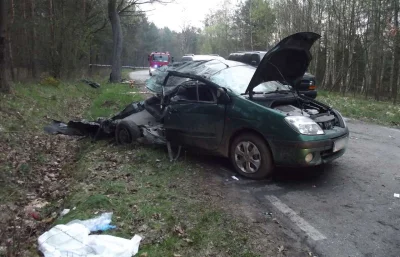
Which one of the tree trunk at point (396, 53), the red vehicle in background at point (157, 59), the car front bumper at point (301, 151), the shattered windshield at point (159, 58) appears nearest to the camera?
the car front bumper at point (301, 151)

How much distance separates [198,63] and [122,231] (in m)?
3.93

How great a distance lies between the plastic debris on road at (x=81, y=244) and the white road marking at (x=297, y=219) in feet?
5.93

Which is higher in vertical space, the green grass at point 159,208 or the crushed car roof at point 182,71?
the crushed car roof at point 182,71

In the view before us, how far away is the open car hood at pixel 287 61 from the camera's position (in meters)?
5.33

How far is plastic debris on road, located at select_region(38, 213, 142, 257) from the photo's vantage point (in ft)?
10.7

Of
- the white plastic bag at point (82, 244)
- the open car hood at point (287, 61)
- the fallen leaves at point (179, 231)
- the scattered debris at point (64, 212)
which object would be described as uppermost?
the open car hood at point (287, 61)

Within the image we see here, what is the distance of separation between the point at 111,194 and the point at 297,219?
Result: 7.99ft

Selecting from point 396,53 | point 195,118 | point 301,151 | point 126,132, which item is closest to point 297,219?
point 301,151

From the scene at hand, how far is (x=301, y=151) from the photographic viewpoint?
4844 millimetres

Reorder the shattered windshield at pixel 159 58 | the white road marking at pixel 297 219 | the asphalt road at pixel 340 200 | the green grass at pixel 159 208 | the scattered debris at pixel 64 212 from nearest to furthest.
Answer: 1. the green grass at pixel 159 208
2. the asphalt road at pixel 340 200
3. the white road marking at pixel 297 219
4. the scattered debris at pixel 64 212
5. the shattered windshield at pixel 159 58

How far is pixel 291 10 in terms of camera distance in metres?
26.0

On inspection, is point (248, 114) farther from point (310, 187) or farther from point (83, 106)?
point (83, 106)

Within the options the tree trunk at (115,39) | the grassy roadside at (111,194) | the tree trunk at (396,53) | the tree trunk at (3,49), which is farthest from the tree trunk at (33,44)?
the tree trunk at (396,53)

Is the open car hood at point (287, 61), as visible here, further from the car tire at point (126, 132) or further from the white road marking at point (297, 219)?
the car tire at point (126, 132)
